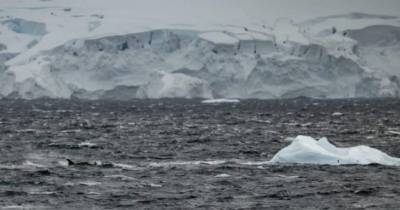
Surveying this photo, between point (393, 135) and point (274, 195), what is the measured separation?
21.8 metres

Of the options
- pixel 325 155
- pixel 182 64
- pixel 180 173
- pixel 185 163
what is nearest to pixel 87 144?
pixel 185 163

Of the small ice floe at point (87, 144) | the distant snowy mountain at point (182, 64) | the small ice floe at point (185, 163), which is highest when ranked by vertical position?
the distant snowy mountain at point (182, 64)

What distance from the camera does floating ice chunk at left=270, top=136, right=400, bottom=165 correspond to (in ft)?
89.6

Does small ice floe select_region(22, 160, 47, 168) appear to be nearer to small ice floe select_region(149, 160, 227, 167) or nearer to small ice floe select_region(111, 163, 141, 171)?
small ice floe select_region(111, 163, 141, 171)

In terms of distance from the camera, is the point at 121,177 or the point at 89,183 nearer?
the point at 89,183

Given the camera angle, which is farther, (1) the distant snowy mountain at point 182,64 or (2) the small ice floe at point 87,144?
(1) the distant snowy mountain at point 182,64

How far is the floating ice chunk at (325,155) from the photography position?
2731 centimetres

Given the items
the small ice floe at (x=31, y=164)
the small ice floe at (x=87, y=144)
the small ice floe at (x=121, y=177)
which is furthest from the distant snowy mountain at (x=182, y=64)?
the small ice floe at (x=121, y=177)

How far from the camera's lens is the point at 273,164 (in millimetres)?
27000

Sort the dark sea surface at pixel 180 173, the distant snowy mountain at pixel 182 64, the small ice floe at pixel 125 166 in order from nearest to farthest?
the dark sea surface at pixel 180 173 → the small ice floe at pixel 125 166 → the distant snowy mountain at pixel 182 64

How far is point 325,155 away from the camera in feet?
90.7

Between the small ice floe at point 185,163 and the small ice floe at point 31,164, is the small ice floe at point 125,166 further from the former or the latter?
the small ice floe at point 31,164

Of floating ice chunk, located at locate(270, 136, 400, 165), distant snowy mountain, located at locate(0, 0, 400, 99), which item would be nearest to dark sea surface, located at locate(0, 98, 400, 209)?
floating ice chunk, located at locate(270, 136, 400, 165)

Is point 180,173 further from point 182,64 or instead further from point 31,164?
point 182,64
